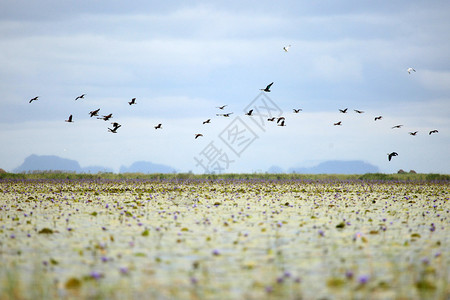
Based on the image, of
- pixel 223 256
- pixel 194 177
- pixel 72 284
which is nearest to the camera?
pixel 72 284

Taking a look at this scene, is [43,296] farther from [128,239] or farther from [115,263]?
[128,239]

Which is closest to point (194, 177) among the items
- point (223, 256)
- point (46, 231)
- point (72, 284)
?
point (46, 231)

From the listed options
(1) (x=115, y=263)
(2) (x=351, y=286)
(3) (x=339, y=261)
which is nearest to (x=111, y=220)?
(1) (x=115, y=263)

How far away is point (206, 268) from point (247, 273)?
69 centimetres

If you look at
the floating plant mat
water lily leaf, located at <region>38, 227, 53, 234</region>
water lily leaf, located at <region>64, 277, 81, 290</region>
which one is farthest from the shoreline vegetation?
water lily leaf, located at <region>64, 277, 81, 290</region>

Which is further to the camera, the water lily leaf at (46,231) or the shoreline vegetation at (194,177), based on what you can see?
the shoreline vegetation at (194,177)

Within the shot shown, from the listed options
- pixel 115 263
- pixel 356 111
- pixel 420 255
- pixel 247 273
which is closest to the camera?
pixel 247 273

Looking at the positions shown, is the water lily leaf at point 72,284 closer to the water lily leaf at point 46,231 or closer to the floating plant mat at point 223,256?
the floating plant mat at point 223,256

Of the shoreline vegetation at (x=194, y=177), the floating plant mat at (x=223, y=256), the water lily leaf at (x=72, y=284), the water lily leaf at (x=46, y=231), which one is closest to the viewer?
the floating plant mat at (x=223, y=256)

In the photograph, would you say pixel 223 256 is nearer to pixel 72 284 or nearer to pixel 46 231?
pixel 72 284

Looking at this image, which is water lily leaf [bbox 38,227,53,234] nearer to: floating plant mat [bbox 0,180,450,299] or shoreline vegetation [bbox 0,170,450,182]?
floating plant mat [bbox 0,180,450,299]

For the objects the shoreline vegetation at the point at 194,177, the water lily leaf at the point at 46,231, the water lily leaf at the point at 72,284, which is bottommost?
the water lily leaf at the point at 72,284

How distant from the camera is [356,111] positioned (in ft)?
83.4

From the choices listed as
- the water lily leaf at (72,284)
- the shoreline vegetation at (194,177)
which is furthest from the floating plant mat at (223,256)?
the shoreline vegetation at (194,177)
